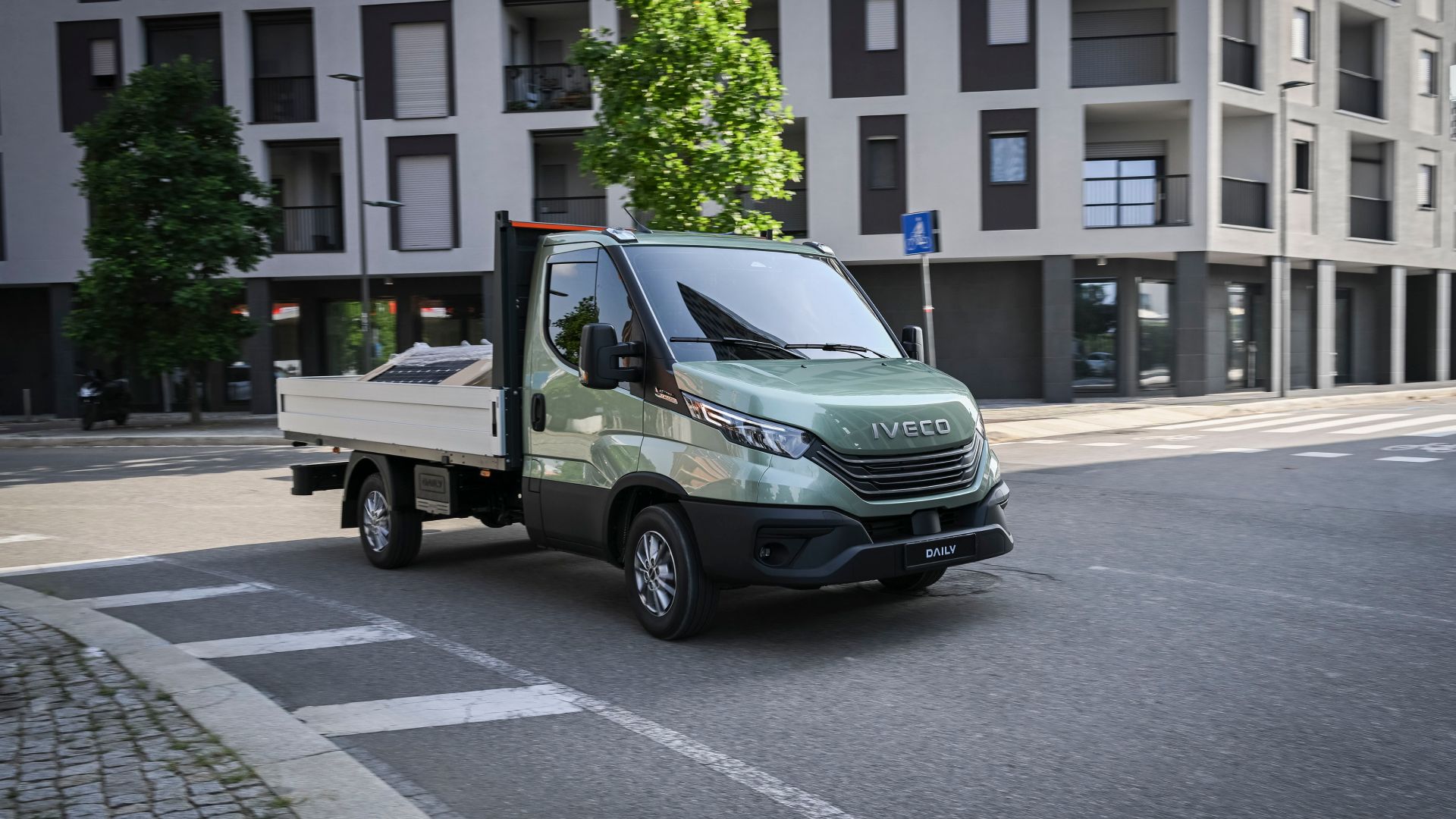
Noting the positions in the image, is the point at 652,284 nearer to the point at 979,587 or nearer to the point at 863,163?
the point at 979,587

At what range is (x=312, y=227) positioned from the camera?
3162 cm

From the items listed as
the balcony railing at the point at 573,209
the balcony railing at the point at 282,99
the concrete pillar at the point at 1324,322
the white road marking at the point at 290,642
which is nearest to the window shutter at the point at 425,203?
the balcony railing at the point at 573,209

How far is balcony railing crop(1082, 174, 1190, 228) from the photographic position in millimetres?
27828

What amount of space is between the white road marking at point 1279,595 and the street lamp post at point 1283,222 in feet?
71.9

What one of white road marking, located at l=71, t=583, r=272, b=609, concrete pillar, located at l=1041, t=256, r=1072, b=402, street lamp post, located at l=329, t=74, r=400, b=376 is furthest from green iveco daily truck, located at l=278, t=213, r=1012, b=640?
concrete pillar, located at l=1041, t=256, r=1072, b=402

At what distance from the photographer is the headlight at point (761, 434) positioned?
571 centimetres

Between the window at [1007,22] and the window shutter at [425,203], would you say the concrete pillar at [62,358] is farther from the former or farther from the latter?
the window at [1007,22]

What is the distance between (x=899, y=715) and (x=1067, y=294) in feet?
78.1

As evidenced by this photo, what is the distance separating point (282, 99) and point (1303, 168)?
27.3m

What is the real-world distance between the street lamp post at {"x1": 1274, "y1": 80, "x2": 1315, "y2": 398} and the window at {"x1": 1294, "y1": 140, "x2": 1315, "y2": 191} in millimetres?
1774

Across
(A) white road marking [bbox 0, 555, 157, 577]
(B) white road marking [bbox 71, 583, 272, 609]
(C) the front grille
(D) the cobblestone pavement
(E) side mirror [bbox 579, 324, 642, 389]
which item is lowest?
(A) white road marking [bbox 0, 555, 157, 577]

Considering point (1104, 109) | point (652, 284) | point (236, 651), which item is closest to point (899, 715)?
point (652, 284)

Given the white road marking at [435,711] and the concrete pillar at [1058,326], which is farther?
the concrete pillar at [1058,326]

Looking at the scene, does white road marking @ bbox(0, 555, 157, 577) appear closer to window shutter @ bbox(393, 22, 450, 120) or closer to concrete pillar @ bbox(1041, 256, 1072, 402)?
concrete pillar @ bbox(1041, 256, 1072, 402)
